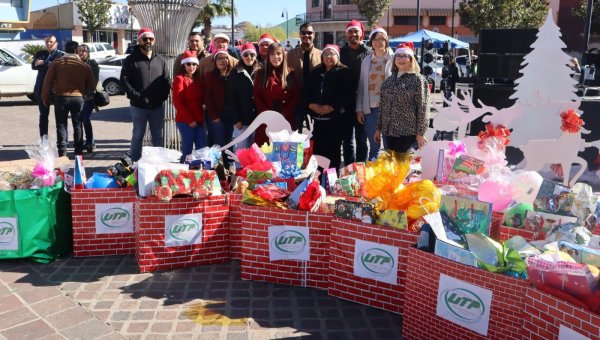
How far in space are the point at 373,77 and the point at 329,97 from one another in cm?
56

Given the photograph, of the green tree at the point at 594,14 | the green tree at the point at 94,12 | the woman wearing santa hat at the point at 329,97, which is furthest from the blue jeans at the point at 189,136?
the green tree at the point at 94,12

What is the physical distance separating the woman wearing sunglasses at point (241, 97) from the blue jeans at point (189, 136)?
0.50 meters

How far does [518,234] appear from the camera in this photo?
346 centimetres

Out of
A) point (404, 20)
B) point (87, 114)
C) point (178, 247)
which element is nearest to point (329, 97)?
point (178, 247)

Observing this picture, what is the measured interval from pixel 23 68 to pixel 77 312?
1350 centimetres

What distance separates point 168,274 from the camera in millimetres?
4246

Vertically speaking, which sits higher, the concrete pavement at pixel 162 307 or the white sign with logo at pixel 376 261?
the white sign with logo at pixel 376 261

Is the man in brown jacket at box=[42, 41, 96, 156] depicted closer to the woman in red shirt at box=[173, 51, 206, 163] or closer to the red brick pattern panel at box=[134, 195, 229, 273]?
the woman in red shirt at box=[173, 51, 206, 163]

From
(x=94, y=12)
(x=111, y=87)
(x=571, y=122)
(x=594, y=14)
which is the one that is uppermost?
(x=94, y=12)

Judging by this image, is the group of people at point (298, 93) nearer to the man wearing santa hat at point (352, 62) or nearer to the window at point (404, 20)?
the man wearing santa hat at point (352, 62)

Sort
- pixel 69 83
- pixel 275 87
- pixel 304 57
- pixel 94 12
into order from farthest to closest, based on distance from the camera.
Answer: pixel 94 12 < pixel 69 83 < pixel 304 57 < pixel 275 87

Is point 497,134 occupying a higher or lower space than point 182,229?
higher

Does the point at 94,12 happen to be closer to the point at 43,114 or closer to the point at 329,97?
the point at 43,114

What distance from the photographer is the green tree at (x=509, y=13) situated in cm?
2991
